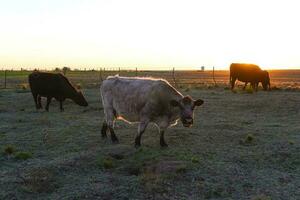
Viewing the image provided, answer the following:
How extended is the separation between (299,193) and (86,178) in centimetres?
433

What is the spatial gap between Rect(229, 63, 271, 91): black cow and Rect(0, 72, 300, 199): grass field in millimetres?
18018

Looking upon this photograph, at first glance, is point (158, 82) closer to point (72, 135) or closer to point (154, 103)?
point (154, 103)

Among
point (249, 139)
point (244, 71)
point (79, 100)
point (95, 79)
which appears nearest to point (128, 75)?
point (95, 79)

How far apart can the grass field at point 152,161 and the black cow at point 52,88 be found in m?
4.14

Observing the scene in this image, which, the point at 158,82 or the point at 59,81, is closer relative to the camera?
the point at 158,82

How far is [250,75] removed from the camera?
3706 cm

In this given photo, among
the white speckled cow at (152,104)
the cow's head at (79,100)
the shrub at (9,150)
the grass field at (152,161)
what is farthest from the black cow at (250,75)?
the shrub at (9,150)

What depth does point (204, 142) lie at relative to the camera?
13.8 meters

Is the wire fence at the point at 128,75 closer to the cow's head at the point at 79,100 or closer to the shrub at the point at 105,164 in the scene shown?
the cow's head at the point at 79,100

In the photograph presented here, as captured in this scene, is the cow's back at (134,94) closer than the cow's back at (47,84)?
Yes

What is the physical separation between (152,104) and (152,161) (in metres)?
1.98

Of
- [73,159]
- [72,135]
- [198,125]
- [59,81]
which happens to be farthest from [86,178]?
[59,81]

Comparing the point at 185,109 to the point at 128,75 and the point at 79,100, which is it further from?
the point at 128,75

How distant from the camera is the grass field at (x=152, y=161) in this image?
960cm
